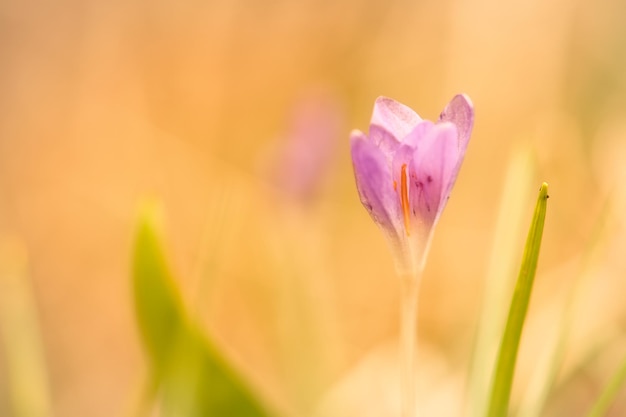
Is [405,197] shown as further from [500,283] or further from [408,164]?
[500,283]

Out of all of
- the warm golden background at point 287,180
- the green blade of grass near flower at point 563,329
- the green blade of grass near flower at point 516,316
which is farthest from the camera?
the warm golden background at point 287,180

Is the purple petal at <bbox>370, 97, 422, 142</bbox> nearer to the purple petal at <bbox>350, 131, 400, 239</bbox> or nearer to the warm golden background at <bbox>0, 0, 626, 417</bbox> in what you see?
the purple petal at <bbox>350, 131, 400, 239</bbox>

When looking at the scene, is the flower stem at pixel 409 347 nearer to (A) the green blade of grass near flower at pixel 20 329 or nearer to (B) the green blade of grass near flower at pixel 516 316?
(B) the green blade of grass near flower at pixel 516 316

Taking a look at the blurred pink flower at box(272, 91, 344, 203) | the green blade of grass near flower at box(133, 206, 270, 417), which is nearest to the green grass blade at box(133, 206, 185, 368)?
the green blade of grass near flower at box(133, 206, 270, 417)

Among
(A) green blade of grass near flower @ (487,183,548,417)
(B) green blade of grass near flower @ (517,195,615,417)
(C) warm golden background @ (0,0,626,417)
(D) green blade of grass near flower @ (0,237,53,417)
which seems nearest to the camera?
(A) green blade of grass near flower @ (487,183,548,417)

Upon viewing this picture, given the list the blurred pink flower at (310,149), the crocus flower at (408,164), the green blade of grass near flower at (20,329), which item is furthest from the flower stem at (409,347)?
the blurred pink flower at (310,149)

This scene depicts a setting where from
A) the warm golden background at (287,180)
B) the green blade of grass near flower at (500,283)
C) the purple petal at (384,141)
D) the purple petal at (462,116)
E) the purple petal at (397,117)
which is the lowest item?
the warm golden background at (287,180)

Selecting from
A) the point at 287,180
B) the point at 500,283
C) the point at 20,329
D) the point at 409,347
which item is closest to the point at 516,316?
the point at 409,347

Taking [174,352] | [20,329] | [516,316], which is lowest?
[20,329]
